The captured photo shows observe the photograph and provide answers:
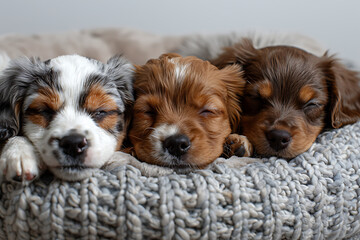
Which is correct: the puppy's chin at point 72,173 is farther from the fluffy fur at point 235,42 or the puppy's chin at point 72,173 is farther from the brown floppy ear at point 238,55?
the fluffy fur at point 235,42

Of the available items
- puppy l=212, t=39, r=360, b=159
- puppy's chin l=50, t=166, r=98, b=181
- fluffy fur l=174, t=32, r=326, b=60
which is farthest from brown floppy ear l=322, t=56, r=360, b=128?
puppy's chin l=50, t=166, r=98, b=181

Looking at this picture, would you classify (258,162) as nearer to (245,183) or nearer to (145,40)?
(245,183)

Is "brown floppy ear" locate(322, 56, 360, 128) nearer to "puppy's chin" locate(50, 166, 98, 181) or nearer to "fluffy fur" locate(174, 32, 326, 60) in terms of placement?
"fluffy fur" locate(174, 32, 326, 60)

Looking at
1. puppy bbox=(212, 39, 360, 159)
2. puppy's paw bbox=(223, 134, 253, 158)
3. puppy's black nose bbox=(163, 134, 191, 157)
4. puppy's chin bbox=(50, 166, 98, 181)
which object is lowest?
puppy's paw bbox=(223, 134, 253, 158)

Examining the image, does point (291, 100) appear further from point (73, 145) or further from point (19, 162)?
point (19, 162)

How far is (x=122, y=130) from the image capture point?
6.02 ft

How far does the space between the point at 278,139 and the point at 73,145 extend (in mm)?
839

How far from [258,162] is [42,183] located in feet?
2.71

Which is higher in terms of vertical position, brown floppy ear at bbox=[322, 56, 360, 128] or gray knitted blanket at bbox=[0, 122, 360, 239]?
brown floppy ear at bbox=[322, 56, 360, 128]

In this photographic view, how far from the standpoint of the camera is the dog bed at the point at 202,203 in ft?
4.52

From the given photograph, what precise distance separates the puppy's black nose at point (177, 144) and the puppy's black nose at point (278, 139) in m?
0.37

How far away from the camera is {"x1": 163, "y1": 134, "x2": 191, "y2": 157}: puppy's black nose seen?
1.67 metres

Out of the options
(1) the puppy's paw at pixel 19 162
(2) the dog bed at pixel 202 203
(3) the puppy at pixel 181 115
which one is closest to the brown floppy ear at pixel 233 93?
(3) the puppy at pixel 181 115

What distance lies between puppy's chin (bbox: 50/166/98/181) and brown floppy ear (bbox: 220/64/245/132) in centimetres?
77
